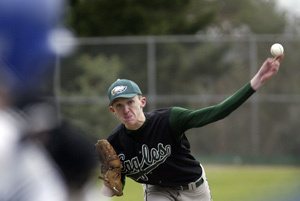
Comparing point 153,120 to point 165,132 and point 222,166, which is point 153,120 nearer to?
point 165,132

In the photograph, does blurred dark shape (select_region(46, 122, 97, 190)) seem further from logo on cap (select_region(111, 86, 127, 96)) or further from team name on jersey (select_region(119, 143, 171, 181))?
team name on jersey (select_region(119, 143, 171, 181))

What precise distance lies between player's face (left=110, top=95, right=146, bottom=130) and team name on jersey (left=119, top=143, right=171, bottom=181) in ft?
0.66

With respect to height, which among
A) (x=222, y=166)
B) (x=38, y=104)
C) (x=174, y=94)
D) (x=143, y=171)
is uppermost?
(x=38, y=104)

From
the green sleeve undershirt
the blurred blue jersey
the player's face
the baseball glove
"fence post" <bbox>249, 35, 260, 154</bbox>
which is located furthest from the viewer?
"fence post" <bbox>249, 35, 260, 154</bbox>

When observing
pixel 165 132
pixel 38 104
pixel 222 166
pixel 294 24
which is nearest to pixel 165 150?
pixel 165 132

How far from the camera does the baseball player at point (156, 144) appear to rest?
5180 mm

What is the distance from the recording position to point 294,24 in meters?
32.8

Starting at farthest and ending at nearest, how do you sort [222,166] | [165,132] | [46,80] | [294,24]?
[294,24], [222,166], [165,132], [46,80]

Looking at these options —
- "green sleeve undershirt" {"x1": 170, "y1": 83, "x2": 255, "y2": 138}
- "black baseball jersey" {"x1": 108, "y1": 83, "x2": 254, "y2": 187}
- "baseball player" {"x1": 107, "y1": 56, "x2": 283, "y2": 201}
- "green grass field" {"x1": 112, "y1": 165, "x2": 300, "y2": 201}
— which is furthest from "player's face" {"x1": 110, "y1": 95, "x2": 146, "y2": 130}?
"green grass field" {"x1": 112, "y1": 165, "x2": 300, "y2": 201}

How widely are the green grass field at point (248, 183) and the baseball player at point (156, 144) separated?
6.63 metres

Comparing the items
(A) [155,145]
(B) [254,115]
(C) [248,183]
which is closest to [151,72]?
(B) [254,115]

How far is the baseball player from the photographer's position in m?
5.18

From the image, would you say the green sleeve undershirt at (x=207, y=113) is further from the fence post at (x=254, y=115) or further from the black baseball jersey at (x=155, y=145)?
the fence post at (x=254, y=115)

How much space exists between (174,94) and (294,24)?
45.7ft
